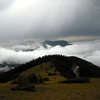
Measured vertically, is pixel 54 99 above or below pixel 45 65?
below

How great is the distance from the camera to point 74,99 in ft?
97.0

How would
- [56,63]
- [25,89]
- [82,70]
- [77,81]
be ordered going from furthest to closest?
[56,63], [82,70], [77,81], [25,89]

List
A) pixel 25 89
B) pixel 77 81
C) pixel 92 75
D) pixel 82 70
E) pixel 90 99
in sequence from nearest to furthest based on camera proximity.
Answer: pixel 90 99
pixel 25 89
pixel 77 81
pixel 92 75
pixel 82 70

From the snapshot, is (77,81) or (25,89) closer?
(25,89)

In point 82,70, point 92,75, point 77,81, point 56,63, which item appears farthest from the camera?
point 56,63

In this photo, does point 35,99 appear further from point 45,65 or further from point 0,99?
point 45,65

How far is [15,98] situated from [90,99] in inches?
524

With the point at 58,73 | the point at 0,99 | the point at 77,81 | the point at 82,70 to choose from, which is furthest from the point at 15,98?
the point at 82,70

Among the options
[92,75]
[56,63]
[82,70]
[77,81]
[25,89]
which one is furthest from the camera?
[56,63]

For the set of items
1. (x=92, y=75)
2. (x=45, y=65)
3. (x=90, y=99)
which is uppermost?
(x=45, y=65)

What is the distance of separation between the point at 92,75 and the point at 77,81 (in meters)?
85.8

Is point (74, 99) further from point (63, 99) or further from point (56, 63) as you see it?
point (56, 63)

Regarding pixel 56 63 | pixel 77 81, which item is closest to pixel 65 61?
pixel 56 63

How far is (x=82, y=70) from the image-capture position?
15975cm
